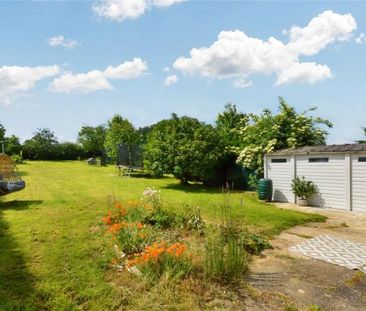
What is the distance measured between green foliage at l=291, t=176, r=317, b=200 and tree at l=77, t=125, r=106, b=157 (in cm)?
2617

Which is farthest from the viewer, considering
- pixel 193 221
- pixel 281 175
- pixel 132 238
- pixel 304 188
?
pixel 281 175

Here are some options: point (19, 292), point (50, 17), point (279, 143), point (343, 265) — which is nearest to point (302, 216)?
point (343, 265)

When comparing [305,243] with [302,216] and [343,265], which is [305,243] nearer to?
[343,265]

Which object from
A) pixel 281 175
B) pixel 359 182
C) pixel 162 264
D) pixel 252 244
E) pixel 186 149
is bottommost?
pixel 252 244

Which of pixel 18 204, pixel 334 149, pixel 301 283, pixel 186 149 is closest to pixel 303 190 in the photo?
pixel 334 149

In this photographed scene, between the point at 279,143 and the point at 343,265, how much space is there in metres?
9.41

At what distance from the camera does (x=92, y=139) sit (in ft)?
114

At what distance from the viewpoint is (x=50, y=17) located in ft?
30.3

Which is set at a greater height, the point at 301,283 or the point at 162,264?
the point at 162,264

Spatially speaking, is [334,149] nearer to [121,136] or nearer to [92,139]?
[121,136]

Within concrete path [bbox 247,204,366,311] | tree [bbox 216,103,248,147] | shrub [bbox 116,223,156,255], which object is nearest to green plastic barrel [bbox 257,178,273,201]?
tree [bbox 216,103,248,147]

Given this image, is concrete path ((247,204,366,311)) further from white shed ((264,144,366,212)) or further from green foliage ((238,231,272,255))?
white shed ((264,144,366,212))

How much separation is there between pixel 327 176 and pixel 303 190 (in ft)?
3.14

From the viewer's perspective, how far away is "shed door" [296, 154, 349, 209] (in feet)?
33.5
